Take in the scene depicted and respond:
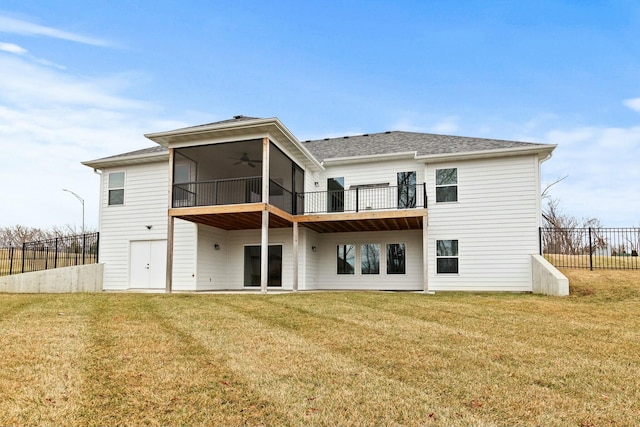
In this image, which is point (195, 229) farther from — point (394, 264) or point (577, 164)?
point (577, 164)

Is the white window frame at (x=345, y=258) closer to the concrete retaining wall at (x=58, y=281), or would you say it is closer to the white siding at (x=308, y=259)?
the white siding at (x=308, y=259)

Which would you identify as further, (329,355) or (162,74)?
(162,74)

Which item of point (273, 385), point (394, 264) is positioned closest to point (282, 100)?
point (394, 264)

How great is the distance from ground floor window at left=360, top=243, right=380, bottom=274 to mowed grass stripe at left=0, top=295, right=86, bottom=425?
10.5 m

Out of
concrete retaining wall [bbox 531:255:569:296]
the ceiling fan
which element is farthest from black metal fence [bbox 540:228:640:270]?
the ceiling fan

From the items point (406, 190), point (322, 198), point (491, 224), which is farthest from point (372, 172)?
point (491, 224)

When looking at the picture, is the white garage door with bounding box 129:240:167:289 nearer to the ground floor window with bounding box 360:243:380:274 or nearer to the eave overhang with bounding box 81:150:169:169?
the eave overhang with bounding box 81:150:169:169

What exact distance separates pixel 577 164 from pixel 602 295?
20915mm

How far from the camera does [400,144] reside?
679 inches

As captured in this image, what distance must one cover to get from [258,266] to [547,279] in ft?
30.8

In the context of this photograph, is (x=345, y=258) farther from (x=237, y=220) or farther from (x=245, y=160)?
(x=245, y=160)

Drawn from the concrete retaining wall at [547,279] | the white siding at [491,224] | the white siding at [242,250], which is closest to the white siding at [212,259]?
the white siding at [242,250]

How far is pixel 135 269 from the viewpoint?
53.3 ft

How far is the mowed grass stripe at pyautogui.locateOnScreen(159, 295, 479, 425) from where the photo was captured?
3.32 metres
